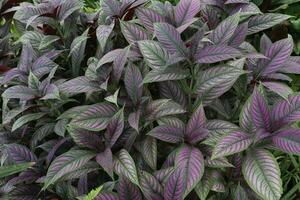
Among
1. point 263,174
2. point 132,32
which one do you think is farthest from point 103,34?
point 263,174

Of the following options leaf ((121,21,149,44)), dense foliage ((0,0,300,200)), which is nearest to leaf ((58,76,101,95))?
dense foliage ((0,0,300,200))

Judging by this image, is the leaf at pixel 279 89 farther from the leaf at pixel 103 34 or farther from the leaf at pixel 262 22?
the leaf at pixel 103 34

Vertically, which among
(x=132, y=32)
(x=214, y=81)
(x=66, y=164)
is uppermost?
(x=132, y=32)

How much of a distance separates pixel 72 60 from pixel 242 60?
27.8 inches

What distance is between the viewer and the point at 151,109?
58.9 inches

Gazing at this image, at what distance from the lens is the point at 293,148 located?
127 cm

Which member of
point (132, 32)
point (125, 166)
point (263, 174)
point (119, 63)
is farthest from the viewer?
point (132, 32)

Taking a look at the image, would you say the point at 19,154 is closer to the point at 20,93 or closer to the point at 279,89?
the point at 20,93

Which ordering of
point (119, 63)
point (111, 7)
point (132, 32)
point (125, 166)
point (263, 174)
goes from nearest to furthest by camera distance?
point (263, 174) < point (125, 166) < point (119, 63) < point (132, 32) < point (111, 7)

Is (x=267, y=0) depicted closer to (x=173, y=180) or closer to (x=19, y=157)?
(x=173, y=180)

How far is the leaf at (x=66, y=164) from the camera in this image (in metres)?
1.39

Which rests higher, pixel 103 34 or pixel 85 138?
pixel 103 34

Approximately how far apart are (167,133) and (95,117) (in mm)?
260

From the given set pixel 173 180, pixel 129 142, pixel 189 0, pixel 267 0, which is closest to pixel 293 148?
pixel 173 180
